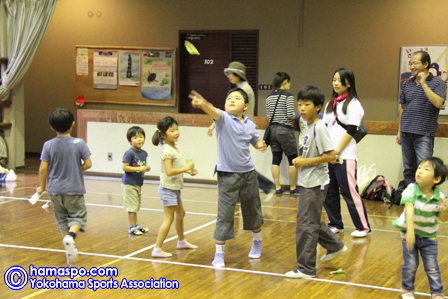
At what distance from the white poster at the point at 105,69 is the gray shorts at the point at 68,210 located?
337 inches

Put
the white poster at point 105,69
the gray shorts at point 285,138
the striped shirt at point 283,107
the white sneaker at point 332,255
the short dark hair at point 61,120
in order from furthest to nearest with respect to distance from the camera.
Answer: the white poster at point 105,69, the gray shorts at point 285,138, the striped shirt at point 283,107, the white sneaker at point 332,255, the short dark hair at point 61,120

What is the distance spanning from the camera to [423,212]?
470 cm

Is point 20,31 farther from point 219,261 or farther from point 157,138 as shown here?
point 219,261

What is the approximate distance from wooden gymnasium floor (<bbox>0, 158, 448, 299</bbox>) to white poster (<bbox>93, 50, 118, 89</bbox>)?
18.2 feet

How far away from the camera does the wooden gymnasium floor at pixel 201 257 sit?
5043 millimetres

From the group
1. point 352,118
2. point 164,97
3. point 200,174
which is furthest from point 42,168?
point 164,97

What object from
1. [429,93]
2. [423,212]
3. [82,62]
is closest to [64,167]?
[423,212]

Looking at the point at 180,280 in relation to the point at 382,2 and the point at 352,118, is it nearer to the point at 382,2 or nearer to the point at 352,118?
the point at 352,118

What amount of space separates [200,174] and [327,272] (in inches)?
214

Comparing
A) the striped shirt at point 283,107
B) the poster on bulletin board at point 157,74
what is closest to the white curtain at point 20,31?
the poster on bulletin board at point 157,74

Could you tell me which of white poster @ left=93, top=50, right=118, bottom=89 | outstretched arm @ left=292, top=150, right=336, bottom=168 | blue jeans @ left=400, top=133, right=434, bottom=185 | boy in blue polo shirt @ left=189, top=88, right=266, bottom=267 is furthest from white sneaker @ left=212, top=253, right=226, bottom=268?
white poster @ left=93, top=50, right=118, bottom=89

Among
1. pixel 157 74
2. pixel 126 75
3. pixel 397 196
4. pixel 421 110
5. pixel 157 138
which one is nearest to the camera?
pixel 157 138

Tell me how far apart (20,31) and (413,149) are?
7.54 meters

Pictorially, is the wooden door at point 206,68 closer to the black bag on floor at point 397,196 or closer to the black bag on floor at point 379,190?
the black bag on floor at point 379,190
